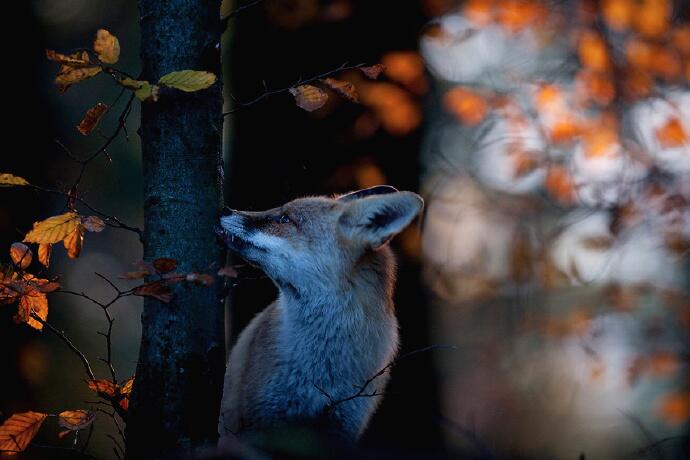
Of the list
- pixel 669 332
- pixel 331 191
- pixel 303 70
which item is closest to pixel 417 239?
pixel 331 191

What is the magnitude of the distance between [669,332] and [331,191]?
23.3 feet

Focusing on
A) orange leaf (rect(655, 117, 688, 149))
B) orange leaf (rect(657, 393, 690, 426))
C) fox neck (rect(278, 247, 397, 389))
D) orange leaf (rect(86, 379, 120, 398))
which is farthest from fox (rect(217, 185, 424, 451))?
orange leaf (rect(657, 393, 690, 426))

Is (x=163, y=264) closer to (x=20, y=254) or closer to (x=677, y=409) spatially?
(x=20, y=254)

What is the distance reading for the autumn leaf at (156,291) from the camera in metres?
2.87

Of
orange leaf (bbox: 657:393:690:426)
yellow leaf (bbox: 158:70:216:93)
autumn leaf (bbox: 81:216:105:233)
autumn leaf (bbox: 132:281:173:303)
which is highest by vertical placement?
yellow leaf (bbox: 158:70:216:93)

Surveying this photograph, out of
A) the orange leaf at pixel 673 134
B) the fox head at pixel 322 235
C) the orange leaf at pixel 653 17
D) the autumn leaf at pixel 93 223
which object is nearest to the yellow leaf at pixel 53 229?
the autumn leaf at pixel 93 223

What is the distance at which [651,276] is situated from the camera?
29.4ft

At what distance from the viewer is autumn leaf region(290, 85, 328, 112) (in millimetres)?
3221

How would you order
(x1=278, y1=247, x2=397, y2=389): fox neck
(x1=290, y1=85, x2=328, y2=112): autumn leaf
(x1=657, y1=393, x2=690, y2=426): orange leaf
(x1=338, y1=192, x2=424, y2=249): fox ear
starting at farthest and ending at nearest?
(x1=657, y1=393, x2=690, y2=426): orange leaf
(x1=278, y1=247, x2=397, y2=389): fox neck
(x1=338, y1=192, x2=424, y2=249): fox ear
(x1=290, y1=85, x2=328, y2=112): autumn leaf

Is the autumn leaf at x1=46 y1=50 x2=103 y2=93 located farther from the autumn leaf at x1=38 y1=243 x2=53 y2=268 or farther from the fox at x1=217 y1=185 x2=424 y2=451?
the fox at x1=217 y1=185 x2=424 y2=451

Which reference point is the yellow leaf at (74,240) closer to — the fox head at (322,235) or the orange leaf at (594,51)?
the fox head at (322,235)

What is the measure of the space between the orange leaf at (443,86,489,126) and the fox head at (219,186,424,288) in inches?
161

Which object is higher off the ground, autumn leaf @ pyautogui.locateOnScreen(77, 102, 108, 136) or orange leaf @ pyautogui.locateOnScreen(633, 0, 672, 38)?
autumn leaf @ pyautogui.locateOnScreen(77, 102, 108, 136)

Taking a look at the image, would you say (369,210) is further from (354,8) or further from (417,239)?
(354,8)
